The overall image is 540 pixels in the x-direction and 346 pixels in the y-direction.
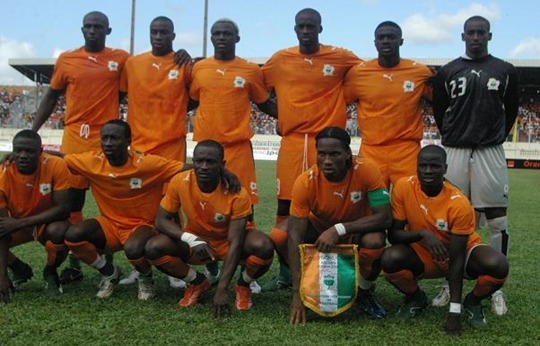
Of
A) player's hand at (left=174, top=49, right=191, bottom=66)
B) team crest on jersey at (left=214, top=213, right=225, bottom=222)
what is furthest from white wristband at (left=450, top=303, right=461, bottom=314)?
player's hand at (left=174, top=49, right=191, bottom=66)

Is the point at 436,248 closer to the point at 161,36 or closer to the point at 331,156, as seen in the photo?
the point at 331,156

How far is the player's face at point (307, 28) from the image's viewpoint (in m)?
5.24

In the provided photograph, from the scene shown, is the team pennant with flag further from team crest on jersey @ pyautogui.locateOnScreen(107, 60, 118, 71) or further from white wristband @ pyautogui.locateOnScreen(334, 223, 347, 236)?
team crest on jersey @ pyautogui.locateOnScreen(107, 60, 118, 71)

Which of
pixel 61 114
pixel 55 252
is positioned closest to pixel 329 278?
pixel 55 252

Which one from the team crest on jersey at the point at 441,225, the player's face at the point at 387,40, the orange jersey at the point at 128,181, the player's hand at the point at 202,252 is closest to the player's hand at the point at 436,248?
the team crest on jersey at the point at 441,225

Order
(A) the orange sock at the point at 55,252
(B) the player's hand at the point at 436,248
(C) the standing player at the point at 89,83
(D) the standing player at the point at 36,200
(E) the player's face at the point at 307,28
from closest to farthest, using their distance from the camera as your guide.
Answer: (B) the player's hand at the point at 436,248 < (D) the standing player at the point at 36,200 < (A) the orange sock at the point at 55,252 < (E) the player's face at the point at 307,28 < (C) the standing player at the point at 89,83

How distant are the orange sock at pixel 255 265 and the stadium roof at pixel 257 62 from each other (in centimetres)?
2483

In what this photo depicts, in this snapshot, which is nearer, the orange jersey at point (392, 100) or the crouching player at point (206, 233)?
the crouching player at point (206, 233)

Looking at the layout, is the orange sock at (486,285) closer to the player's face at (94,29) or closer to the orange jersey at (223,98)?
the orange jersey at (223,98)

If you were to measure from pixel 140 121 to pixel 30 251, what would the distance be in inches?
84.3

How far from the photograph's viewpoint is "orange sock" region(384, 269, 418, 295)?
420 cm

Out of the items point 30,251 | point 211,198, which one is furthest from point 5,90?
point 211,198

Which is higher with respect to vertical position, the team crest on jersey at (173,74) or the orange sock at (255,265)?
the team crest on jersey at (173,74)

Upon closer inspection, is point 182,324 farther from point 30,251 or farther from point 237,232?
point 30,251
